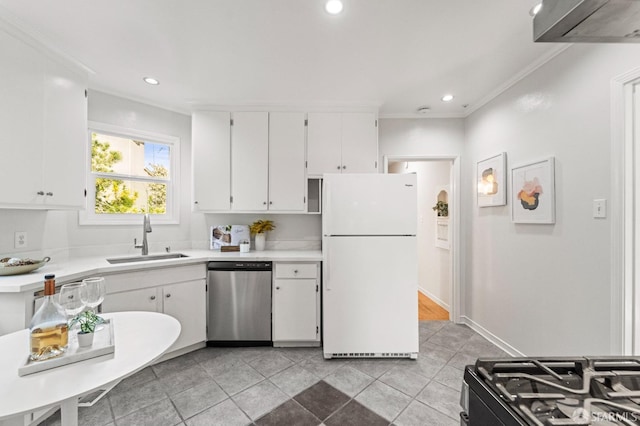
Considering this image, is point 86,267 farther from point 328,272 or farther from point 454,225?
point 454,225

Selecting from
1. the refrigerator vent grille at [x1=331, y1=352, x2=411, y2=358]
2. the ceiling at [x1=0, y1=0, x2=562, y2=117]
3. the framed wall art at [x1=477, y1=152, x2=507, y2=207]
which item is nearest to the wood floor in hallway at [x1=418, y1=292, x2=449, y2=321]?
the refrigerator vent grille at [x1=331, y1=352, x2=411, y2=358]

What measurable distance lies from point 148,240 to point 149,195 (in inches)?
20.2

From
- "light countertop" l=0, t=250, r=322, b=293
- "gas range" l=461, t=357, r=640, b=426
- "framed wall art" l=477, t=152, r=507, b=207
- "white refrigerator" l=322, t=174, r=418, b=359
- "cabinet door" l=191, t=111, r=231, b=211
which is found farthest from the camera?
"cabinet door" l=191, t=111, r=231, b=211

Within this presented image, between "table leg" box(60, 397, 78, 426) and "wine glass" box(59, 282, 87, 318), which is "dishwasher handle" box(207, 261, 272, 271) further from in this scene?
"table leg" box(60, 397, 78, 426)

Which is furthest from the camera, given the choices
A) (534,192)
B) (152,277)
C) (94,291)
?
(152,277)

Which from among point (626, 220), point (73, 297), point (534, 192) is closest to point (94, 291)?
point (73, 297)

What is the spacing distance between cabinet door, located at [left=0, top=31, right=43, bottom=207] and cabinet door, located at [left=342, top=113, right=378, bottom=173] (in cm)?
251

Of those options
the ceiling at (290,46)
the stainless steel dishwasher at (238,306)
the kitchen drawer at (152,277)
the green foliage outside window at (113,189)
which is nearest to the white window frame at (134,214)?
the green foliage outside window at (113,189)

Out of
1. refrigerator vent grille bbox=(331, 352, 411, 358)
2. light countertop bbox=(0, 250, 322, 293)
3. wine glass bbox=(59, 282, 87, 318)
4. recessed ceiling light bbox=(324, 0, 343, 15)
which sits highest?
recessed ceiling light bbox=(324, 0, 343, 15)

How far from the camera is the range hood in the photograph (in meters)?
0.61

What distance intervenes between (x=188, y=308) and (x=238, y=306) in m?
0.45

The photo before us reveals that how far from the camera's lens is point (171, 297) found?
2387 mm

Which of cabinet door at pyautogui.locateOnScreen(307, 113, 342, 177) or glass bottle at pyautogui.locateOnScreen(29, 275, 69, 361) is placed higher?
cabinet door at pyautogui.locateOnScreen(307, 113, 342, 177)

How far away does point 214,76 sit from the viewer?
2391mm
